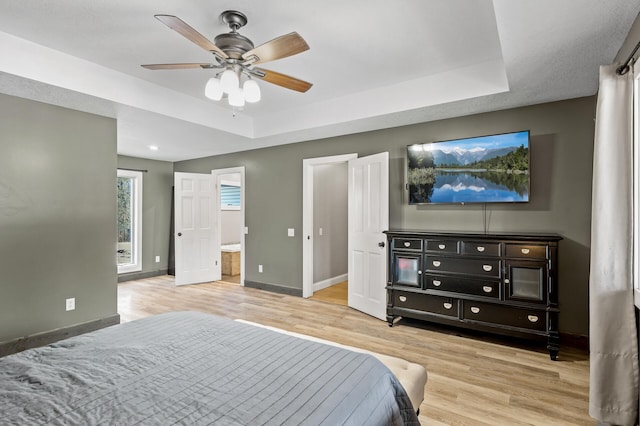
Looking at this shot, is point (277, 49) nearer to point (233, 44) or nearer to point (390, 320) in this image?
point (233, 44)

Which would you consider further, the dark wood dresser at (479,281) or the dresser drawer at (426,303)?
the dresser drawer at (426,303)

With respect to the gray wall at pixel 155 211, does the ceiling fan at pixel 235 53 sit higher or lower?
higher

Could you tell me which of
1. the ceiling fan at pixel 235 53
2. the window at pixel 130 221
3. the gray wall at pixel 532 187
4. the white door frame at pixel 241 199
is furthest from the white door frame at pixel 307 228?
the window at pixel 130 221

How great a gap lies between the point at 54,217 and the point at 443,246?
12.9 feet

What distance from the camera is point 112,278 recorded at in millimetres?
3752

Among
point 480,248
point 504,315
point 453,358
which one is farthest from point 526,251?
point 453,358

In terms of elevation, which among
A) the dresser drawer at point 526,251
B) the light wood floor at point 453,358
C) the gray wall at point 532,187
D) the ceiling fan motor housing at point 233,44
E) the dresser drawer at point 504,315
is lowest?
the light wood floor at point 453,358

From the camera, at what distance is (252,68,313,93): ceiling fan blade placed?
2357mm

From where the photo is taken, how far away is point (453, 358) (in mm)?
2883

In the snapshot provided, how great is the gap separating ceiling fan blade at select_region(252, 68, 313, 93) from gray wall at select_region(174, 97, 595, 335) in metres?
1.92

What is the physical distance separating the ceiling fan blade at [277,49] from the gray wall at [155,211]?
5.12 meters

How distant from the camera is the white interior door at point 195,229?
18.9ft

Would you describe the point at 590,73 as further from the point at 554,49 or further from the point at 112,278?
the point at 112,278

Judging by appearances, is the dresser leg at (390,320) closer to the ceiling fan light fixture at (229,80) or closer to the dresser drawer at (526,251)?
the dresser drawer at (526,251)
